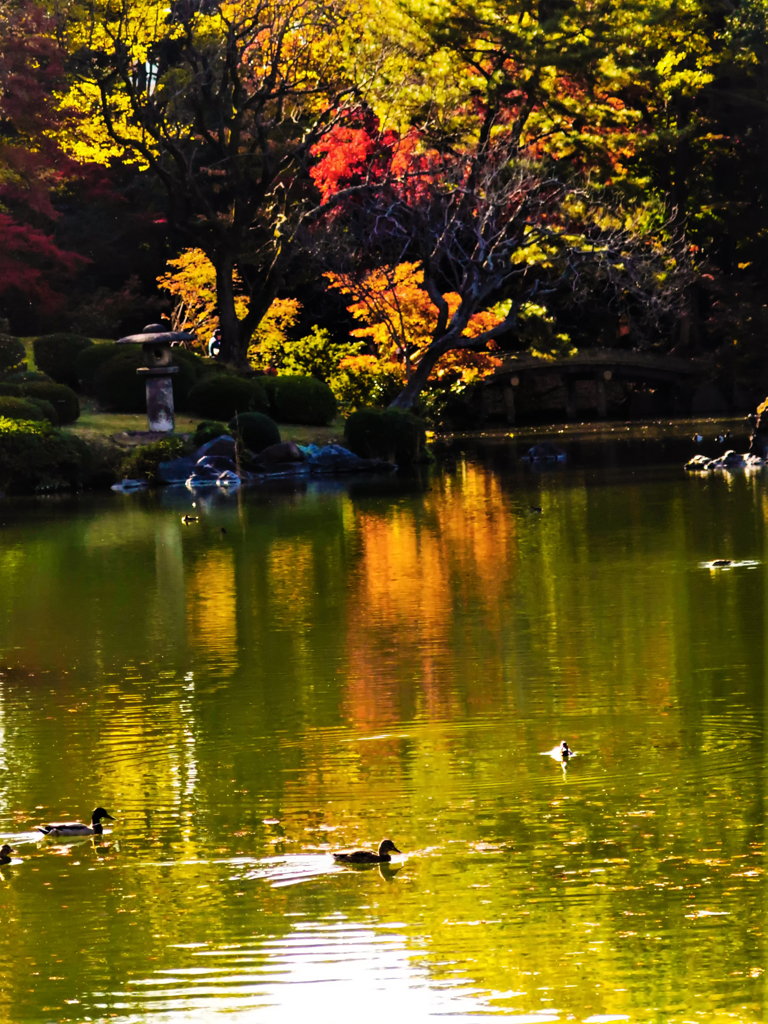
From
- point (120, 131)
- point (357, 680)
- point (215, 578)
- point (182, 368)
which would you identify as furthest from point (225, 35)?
point (357, 680)

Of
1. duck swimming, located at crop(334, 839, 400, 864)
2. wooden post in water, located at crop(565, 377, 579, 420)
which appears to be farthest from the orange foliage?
duck swimming, located at crop(334, 839, 400, 864)

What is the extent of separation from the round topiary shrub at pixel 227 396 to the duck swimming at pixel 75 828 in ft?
85.4

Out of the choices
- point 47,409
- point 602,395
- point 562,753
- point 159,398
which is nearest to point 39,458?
point 47,409

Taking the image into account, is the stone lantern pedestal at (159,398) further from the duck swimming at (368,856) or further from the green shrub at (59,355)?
the duck swimming at (368,856)

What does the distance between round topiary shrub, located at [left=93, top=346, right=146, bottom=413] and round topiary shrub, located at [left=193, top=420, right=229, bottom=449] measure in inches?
148

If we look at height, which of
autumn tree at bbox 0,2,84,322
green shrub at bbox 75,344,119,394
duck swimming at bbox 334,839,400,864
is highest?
autumn tree at bbox 0,2,84,322

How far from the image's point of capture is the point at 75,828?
616 centimetres

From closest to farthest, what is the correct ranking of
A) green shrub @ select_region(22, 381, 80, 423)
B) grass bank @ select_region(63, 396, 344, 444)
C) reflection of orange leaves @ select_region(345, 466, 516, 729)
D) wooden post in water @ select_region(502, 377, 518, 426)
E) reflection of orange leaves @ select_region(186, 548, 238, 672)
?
reflection of orange leaves @ select_region(345, 466, 516, 729)
reflection of orange leaves @ select_region(186, 548, 238, 672)
green shrub @ select_region(22, 381, 80, 423)
grass bank @ select_region(63, 396, 344, 444)
wooden post in water @ select_region(502, 377, 518, 426)

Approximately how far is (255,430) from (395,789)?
930 inches

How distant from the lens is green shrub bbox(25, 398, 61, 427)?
29172 mm

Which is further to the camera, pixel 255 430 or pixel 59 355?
pixel 59 355

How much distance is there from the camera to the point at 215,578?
1448 centimetres

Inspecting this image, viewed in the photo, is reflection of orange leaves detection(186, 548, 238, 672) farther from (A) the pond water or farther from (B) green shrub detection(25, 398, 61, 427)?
(B) green shrub detection(25, 398, 61, 427)

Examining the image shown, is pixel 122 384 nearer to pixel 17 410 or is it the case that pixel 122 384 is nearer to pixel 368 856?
pixel 17 410
